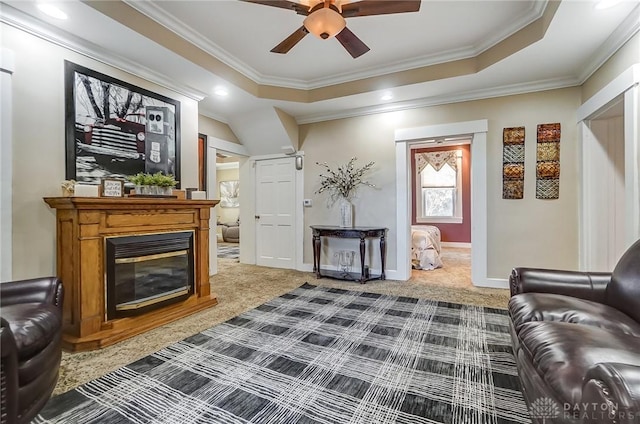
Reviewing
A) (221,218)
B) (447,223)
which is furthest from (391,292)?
(221,218)

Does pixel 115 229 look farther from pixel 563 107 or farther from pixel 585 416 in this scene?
pixel 563 107

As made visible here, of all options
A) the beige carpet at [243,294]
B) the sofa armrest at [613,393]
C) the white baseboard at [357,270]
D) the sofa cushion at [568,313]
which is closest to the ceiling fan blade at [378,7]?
the sofa cushion at [568,313]

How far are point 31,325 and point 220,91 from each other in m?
3.15

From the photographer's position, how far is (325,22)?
74.2 inches

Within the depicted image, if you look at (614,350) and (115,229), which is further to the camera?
(115,229)

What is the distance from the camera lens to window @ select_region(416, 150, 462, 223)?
7.50 meters

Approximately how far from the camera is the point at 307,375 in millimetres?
1800

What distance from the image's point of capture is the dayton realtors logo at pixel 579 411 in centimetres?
69

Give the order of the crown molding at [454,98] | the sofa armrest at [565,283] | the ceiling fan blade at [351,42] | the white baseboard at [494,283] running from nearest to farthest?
the sofa armrest at [565,283]
the ceiling fan blade at [351,42]
the crown molding at [454,98]
the white baseboard at [494,283]

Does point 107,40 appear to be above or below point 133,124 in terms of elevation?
above

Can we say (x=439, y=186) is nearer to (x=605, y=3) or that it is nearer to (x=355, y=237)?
(x=355, y=237)

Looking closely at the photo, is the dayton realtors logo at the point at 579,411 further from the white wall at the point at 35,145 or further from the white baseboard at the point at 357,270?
the white wall at the point at 35,145

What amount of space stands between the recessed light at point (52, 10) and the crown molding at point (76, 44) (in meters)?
0.16

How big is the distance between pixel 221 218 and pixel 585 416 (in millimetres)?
9922
